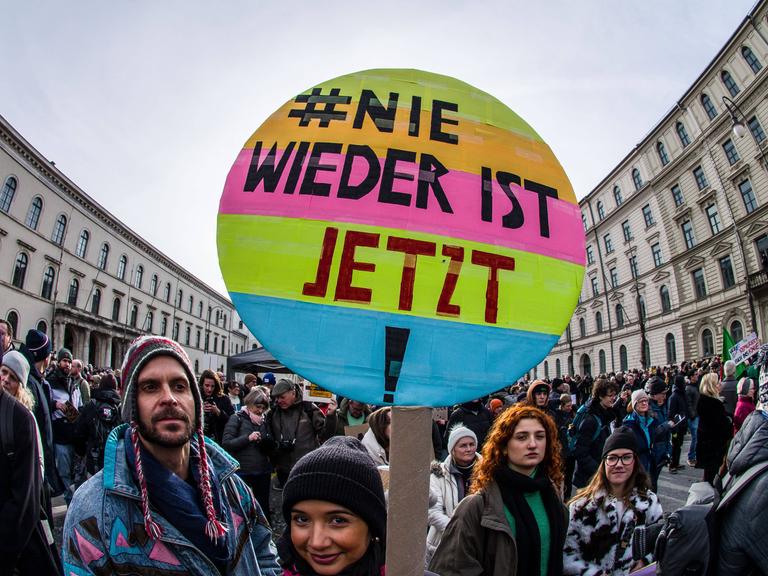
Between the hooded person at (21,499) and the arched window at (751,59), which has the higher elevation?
the arched window at (751,59)

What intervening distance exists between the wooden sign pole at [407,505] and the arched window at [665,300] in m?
35.2

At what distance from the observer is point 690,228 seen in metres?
29.6

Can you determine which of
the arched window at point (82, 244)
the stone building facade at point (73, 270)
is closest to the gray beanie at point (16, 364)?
the stone building facade at point (73, 270)

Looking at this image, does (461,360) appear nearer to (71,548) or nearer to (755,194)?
(71,548)

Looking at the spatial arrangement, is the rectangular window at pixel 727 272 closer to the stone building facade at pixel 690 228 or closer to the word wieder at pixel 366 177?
the stone building facade at pixel 690 228

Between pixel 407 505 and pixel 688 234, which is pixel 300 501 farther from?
pixel 688 234

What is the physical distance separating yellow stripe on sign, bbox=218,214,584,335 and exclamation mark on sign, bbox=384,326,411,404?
53 millimetres

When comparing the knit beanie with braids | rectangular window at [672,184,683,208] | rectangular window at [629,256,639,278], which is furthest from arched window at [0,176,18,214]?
Result: rectangular window at [629,256,639,278]

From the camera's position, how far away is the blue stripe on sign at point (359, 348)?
3.45 ft

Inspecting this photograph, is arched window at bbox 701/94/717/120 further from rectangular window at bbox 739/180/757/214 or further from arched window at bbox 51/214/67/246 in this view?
arched window at bbox 51/214/67/246

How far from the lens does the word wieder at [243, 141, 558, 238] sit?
1123 mm

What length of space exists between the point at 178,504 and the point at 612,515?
2217mm

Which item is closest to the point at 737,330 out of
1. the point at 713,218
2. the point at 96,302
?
the point at 713,218

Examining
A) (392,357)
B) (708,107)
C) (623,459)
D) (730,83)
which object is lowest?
(623,459)
